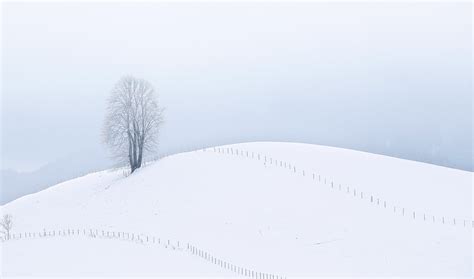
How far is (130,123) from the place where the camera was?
55.4 metres

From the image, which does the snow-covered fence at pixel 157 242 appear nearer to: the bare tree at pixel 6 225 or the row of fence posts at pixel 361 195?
the bare tree at pixel 6 225

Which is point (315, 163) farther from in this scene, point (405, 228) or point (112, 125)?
point (112, 125)

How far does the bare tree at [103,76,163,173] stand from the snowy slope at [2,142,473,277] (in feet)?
11.4

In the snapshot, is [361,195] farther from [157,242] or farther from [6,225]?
[6,225]

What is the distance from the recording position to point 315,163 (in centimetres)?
5003

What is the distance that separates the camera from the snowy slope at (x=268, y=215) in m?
28.1

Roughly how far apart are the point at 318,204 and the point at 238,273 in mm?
14086

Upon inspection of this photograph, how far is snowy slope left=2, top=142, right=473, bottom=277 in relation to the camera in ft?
92.1

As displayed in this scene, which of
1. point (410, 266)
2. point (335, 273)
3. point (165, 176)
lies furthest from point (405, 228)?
point (165, 176)

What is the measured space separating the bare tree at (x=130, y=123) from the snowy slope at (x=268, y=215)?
11.4 ft

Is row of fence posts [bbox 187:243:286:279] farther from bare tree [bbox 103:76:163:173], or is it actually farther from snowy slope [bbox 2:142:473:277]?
bare tree [bbox 103:76:163:173]

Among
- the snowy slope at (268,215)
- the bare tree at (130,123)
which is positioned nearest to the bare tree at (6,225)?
the snowy slope at (268,215)

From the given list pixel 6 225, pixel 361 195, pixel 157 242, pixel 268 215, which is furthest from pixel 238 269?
pixel 6 225

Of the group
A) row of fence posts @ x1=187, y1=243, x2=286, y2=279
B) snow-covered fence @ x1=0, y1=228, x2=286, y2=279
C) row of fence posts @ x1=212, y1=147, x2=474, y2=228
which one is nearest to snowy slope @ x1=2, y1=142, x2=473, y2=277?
row of fence posts @ x1=212, y1=147, x2=474, y2=228
